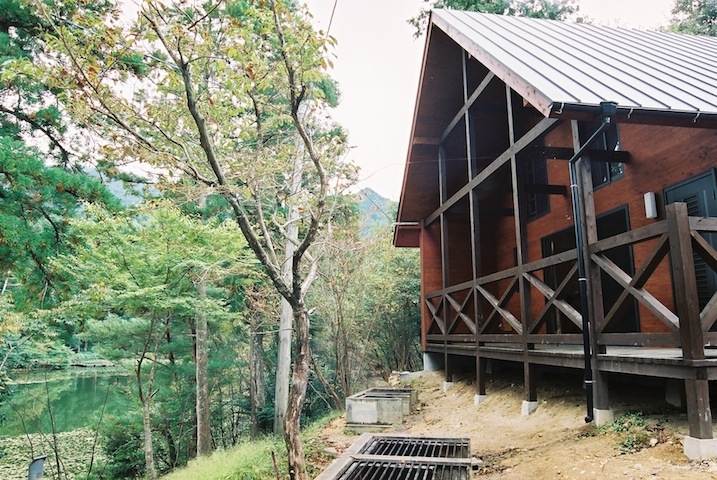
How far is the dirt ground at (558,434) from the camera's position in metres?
3.78

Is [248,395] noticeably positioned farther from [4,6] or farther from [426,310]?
[4,6]

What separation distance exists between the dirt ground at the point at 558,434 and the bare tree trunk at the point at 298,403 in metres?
1.48

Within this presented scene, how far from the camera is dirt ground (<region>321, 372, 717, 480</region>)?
12.4 feet

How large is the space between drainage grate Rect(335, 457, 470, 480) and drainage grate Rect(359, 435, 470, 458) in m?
0.38

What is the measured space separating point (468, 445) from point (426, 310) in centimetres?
646

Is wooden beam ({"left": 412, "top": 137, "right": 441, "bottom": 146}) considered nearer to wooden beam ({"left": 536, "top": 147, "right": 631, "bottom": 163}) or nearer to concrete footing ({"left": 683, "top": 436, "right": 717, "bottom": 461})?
wooden beam ({"left": 536, "top": 147, "right": 631, "bottom": 163})

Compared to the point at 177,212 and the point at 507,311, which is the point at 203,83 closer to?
the point at 507,311

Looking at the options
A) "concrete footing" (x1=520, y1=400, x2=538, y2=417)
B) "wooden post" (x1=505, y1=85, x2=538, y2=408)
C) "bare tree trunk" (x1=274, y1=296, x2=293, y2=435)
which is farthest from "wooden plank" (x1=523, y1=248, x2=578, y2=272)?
"bare tree trunk" (x1=274, y1=296, x2=293, y2=435)

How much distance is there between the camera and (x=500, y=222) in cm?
1185

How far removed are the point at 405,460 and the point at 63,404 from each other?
26.1 meters

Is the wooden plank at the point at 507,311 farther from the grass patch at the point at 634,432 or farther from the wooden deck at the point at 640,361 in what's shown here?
the grass patch at the point at 634,432

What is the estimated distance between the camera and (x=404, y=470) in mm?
4875

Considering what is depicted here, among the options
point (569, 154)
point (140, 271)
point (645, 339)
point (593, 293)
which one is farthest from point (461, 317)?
point (140, 271)

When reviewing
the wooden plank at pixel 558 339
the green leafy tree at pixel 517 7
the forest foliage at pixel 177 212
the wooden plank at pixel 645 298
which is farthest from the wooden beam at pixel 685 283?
the green leafy tree at pixel 517 7
